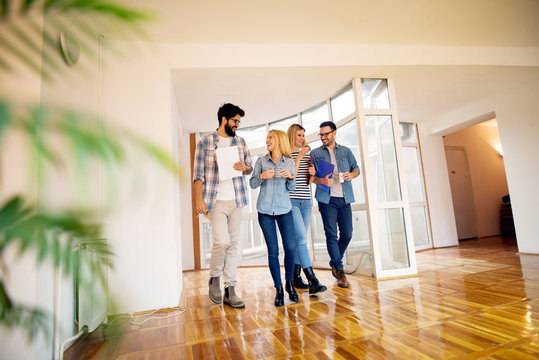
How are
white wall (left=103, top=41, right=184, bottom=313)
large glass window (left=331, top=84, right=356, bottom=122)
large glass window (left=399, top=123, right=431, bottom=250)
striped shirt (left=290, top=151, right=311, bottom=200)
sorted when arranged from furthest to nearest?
large glass window (left=399, top=123, right=431, bottom=250)
large glass window (left=331, top=84, right=356, bottom=122)
striped shirt (left=290, top=151, right=311, bottom=200)
white wall (left=103, top=41, right=184, bottom=313)

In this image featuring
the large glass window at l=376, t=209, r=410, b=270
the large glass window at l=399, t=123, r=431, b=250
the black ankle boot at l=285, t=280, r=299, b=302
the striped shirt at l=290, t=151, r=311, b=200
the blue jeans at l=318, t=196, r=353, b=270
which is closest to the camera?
the black ankle boot at l=285, t=280, r=299, b=302

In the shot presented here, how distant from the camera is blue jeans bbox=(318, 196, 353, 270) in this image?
2730 mm

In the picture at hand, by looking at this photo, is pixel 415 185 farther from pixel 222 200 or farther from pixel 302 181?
pixel 222 200

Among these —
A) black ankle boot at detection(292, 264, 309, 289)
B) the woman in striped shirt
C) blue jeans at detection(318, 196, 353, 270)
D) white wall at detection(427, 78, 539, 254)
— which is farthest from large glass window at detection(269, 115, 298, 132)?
white wall at detection(427, 78, 539, 254)

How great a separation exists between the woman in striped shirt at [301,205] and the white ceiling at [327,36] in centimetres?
90

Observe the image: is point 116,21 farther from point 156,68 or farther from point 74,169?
point 156,68

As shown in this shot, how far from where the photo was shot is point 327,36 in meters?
3.08

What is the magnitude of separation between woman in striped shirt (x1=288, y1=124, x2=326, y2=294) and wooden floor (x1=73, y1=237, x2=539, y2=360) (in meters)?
0.20

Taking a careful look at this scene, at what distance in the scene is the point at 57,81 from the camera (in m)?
0.36

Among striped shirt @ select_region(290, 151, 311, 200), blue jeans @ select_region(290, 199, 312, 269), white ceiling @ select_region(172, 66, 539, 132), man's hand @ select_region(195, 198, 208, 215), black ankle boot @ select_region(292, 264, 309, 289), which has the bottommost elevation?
black ankle boot @ select_region(292, 264, 309, 289)

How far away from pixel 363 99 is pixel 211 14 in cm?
179

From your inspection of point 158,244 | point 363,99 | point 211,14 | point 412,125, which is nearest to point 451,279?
point 363,99

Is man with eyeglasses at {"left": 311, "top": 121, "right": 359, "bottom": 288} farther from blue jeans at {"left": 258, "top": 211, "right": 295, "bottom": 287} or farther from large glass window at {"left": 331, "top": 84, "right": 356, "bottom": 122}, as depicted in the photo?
large glass window at {"left": 331, "top": 84, "right": 356, "bottom": 122}

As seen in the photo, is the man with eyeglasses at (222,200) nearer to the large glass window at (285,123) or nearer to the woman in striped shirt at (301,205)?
the woman in striped shirt at (301,205)
